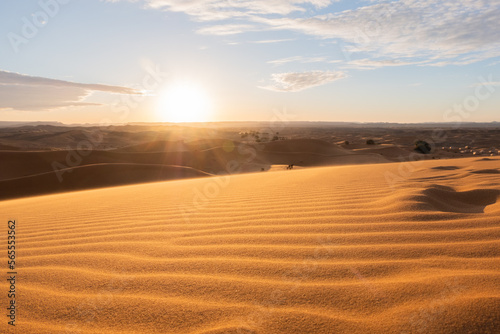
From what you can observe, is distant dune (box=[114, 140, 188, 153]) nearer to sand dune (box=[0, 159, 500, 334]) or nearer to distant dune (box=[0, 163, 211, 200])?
distant dune (box=[0, 163, 211, 200])

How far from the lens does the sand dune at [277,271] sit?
4.51 feet

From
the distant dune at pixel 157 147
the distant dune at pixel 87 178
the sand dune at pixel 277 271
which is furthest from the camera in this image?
the distant dune at pixel 157 147

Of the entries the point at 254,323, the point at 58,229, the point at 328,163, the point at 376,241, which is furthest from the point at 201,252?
the point at 328,163

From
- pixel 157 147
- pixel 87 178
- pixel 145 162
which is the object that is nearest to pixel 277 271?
pixel 87 178

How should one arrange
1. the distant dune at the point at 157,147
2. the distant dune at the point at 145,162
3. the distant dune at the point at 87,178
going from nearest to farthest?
the distant dune at the point at 87,178
the distant dune at the point at 145,162
the distant dune at the point at 157,147

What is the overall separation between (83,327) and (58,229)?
2321 millimetres

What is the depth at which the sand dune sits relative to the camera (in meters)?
1.38

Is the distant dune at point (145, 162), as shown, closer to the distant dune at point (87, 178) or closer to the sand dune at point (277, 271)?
the distant dune at point (87, 178)

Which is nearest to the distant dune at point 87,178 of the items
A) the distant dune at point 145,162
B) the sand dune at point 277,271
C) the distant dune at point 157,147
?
the distant dune at point 145,162

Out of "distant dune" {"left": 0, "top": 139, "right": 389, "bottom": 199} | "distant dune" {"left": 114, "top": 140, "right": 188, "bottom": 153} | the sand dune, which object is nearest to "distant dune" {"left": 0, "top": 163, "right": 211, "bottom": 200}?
"distant dune" {"left": 0, "top": 139, "right": 389, "bottom": 199}

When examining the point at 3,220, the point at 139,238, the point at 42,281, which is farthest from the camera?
the point at 3,220

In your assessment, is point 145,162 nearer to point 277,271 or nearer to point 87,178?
point 87,178

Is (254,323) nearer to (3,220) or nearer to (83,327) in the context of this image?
(83,327)

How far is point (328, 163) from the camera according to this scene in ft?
60.7
